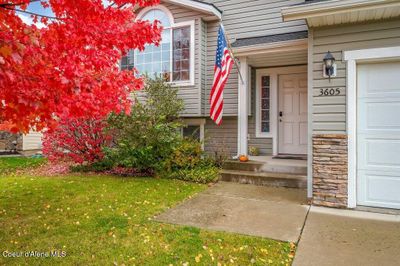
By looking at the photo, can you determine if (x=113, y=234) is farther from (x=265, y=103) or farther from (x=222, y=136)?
(x=265, y=103)

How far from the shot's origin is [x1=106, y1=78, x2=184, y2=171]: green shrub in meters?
6.96

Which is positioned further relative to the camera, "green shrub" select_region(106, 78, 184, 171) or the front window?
the front window

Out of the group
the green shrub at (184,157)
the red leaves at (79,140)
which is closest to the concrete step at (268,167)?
the green shrub at (184,157)

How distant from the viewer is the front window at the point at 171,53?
8227 mm

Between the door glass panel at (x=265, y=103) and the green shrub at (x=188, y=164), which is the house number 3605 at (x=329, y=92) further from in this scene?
the door glass panel at (x=265, y=103)

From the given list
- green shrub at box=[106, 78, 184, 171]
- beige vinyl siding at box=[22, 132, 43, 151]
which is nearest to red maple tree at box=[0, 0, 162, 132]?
green shrub at box=[106, 78, 184, 171]

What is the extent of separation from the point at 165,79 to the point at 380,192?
225 inches

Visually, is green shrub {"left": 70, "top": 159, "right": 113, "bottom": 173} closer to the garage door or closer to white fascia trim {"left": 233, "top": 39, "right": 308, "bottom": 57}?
white fascia trim {"left": 233, "top": 39, "right": 308, "bottom": 57}

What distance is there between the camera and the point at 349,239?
3.43m

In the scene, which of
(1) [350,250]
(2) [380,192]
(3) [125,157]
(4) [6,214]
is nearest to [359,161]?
(2) [380,192]

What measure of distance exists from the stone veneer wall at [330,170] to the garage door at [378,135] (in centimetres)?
26

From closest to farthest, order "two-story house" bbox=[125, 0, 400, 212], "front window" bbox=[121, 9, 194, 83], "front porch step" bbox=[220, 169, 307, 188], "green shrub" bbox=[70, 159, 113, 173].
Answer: "two-story house" bbox=[125, 0, 400, 212], "front porch step" bbox=[220, 169, 307, 188], "green shrub" bbox=[70, 159, 113, 173], "front window" bbox=[121, 9, 194, 83]

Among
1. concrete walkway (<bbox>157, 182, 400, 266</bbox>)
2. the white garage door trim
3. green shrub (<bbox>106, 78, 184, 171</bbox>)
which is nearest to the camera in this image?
concrete walkway (<bbox>157, 182, 400, 266</bbox>)

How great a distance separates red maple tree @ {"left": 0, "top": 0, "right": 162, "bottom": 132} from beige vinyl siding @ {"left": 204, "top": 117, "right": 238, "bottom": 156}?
3.56 meters
